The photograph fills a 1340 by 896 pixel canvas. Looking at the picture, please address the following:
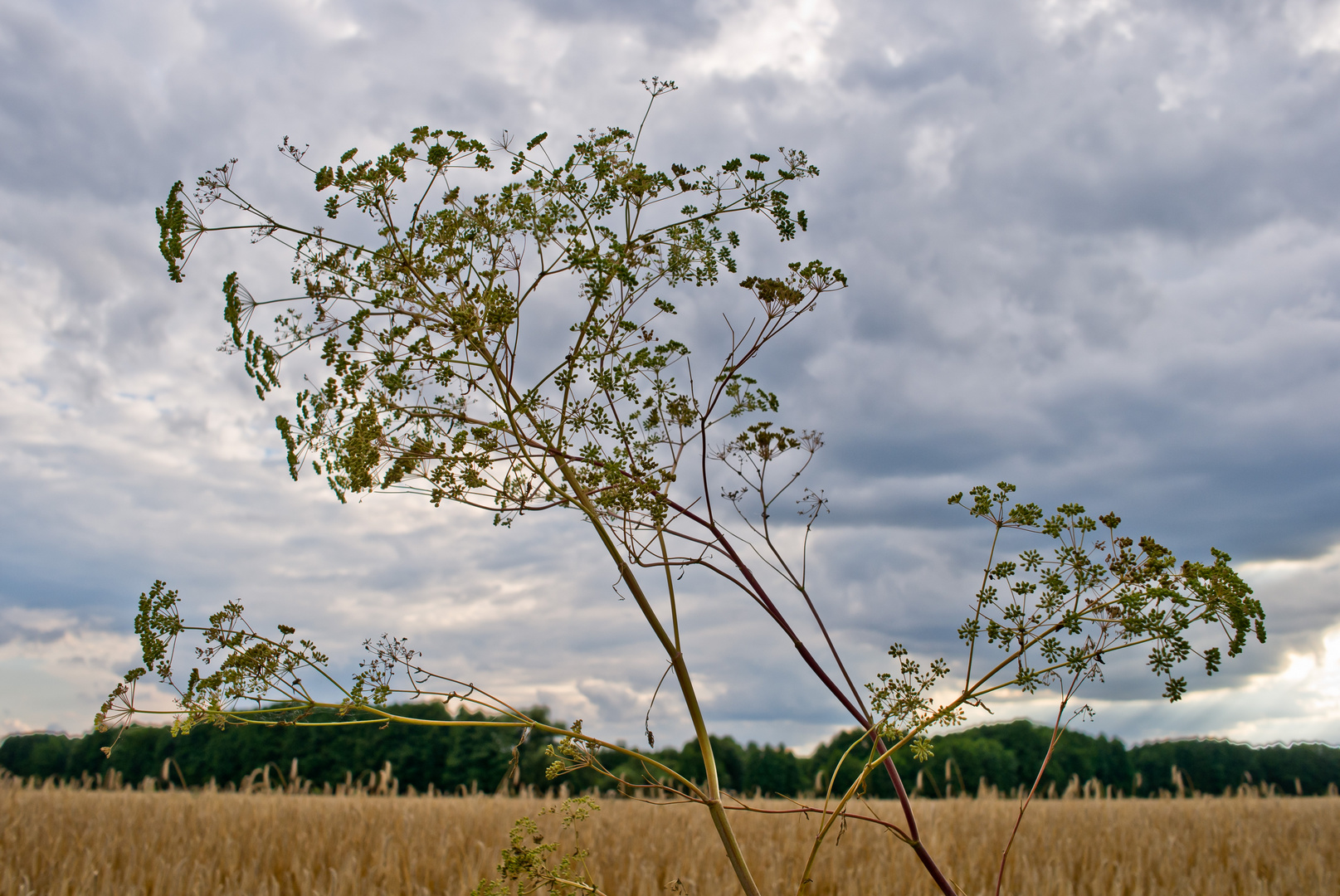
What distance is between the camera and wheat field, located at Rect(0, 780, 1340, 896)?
16.7ft

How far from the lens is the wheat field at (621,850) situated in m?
5.10

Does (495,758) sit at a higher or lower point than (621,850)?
lower

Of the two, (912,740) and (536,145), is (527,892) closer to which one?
(912,740)

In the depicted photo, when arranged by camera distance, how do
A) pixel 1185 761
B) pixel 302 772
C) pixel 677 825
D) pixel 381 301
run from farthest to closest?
pixel 302 772
pixel 1185 761
pixel 677 825
pixel 381 301

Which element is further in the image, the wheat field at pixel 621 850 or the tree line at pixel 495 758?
the tree line at pixel 495 758

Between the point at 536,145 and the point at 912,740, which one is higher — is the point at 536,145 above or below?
above

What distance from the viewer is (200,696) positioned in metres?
2.35

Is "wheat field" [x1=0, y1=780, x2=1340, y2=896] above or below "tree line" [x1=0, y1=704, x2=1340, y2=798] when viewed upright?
above

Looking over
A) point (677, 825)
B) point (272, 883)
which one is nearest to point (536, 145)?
point (272, 883)

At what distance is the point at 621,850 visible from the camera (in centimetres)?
609

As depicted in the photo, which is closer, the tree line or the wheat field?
the wheat field

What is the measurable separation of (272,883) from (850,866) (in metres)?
3.85

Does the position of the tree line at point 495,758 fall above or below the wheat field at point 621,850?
below

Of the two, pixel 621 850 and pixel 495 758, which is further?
pixel 495 758
